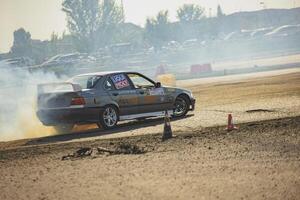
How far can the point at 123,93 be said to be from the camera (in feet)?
42.2

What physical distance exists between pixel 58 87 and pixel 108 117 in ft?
4.85

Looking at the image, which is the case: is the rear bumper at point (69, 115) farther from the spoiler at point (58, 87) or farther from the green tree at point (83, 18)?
the green tree at point (83, 18)

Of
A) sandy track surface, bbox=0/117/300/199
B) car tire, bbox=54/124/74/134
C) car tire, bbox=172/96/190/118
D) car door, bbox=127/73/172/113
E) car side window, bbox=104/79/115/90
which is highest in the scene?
car side window, bbox=104/79/115/90

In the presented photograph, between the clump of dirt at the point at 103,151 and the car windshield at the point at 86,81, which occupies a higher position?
the car windshield at the point at 86,81

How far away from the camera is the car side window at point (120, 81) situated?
1283 centimetres

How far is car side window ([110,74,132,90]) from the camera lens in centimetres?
1283

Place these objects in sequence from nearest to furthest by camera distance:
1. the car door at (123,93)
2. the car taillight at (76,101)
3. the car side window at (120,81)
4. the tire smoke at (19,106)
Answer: the car taillight at (76,101), the car door at (123,93), the car side window at (120,81), the tire smoke at (19,106)

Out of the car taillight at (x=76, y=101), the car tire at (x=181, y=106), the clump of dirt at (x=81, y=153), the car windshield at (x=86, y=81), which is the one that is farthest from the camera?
the car tire at (x=181, y=106)

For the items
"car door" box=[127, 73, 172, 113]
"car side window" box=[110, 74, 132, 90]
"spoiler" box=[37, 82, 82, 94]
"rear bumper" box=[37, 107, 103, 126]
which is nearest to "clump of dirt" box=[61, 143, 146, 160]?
"rear bumper" box=[37, 107, 103, 126]

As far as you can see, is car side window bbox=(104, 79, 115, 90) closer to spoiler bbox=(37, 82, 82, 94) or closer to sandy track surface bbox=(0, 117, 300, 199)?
spoiler bbox=(37, 82, 82, 94)

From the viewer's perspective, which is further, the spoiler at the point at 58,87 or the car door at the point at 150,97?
the car door at the point at 150,97

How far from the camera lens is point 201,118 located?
43.4 feet

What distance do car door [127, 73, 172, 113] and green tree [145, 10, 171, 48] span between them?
6238 centimetres

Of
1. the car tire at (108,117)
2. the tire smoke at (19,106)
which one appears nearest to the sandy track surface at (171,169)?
the car tire at (108,117)
